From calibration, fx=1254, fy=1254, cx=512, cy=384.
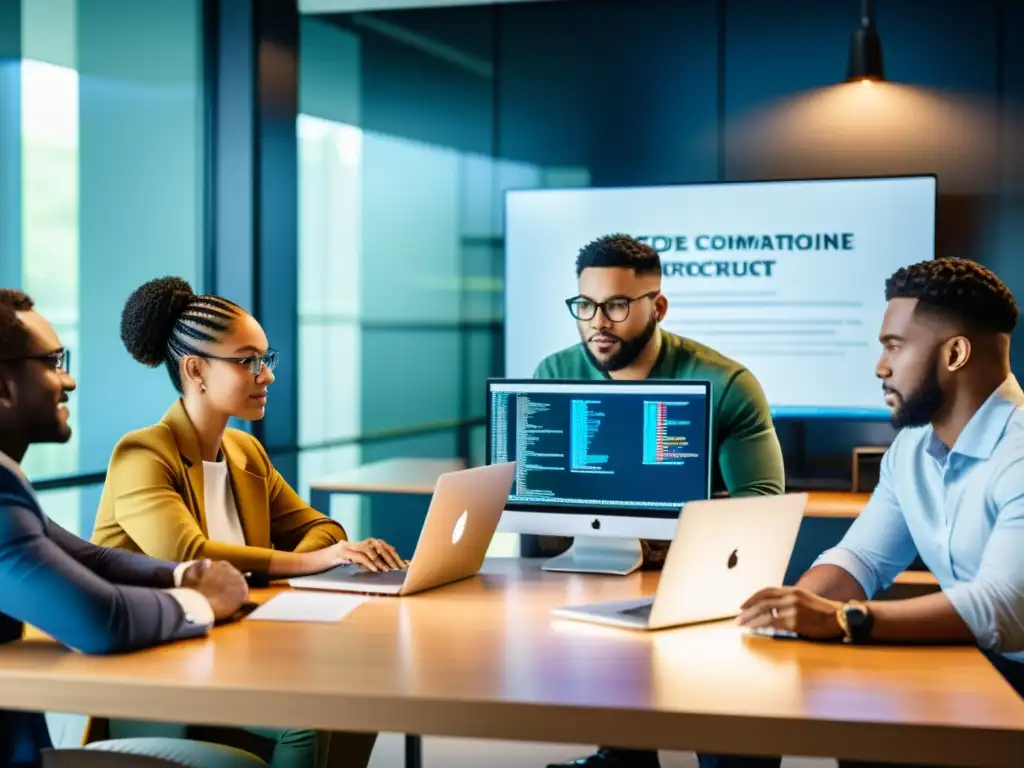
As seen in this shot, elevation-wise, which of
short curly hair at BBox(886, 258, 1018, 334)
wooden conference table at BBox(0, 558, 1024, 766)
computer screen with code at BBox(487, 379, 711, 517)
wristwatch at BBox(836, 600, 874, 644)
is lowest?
wooden conference table at BBox(0, 558, 1024, 766)

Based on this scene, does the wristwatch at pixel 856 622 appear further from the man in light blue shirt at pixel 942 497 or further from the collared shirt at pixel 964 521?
the collared shirt at pixel 964 521

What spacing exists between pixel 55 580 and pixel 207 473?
79 cm

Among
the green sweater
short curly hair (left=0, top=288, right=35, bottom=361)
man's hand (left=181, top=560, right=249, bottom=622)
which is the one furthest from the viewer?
the green sweater

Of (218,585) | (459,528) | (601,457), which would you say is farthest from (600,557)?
(218,585)

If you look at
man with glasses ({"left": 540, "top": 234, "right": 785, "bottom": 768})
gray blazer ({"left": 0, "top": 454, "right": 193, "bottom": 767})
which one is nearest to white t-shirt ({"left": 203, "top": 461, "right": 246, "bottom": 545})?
gray blazer ({"left": 0, "top": 454, "right": 193, "bottom": 767})

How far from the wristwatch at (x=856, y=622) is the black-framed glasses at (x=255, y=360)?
1344mm

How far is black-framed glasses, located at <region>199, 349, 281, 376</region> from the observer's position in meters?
2.75

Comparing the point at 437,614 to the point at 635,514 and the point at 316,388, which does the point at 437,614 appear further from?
the point at 316,388

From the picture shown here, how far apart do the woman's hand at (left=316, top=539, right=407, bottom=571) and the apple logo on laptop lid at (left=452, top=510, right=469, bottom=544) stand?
161mm

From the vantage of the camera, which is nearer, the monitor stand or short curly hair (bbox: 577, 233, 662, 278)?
the monitor stand

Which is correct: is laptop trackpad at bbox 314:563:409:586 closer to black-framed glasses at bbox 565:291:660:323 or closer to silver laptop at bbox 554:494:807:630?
silver laptop at bbox 554:494:807:630

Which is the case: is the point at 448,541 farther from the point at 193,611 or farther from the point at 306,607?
the point at 193,611

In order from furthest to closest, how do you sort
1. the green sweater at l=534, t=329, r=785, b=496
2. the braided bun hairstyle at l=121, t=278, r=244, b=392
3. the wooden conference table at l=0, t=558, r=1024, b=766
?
the green sweater at l=534, t=329, r=785, b=496 → the braided bun hairstyle at l=121, t=278, r=244, b=392 → the wooden conference table at l=0, t=558, r=1024, b=766

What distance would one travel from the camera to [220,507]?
9.13 ft
